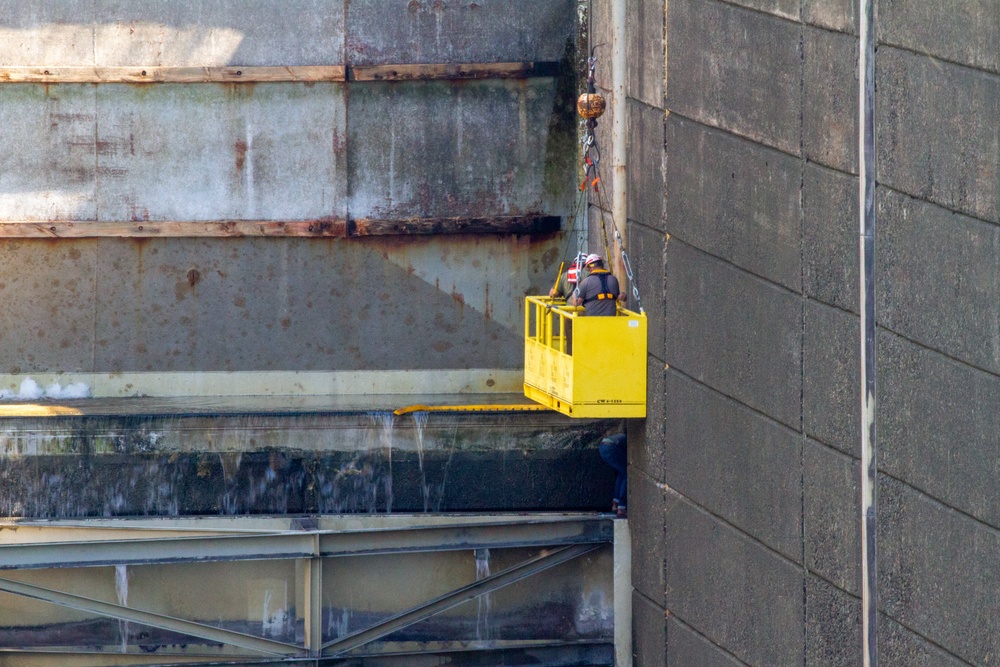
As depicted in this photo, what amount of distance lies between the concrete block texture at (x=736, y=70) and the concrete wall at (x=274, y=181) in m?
4.75

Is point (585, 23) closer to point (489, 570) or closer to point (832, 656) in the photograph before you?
point (489, 570)

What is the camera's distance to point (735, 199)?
37.3ft

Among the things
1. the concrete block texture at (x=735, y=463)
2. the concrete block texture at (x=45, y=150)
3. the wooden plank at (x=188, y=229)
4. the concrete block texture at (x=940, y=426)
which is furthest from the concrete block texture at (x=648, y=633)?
the concrete block texture at (x=45, y=150)

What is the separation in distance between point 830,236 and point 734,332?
190cm

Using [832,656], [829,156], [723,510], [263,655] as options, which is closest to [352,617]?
[263,655]

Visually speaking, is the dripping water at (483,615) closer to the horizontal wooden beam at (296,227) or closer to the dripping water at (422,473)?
the dripping water at (422,473)

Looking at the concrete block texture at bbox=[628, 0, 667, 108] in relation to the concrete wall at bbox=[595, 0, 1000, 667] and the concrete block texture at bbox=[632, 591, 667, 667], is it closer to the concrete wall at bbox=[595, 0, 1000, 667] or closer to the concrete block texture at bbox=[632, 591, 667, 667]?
the concrete wall at bbox=[595, 0, 1000, 667]

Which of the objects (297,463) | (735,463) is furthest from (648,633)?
(297,463)

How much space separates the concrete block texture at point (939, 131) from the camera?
7.86 m

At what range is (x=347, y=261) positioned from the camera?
17234mm

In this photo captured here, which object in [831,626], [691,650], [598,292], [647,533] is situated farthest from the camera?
[647,533]

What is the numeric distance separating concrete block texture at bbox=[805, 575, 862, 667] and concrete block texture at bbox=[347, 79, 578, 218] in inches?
325

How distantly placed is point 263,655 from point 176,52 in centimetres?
738

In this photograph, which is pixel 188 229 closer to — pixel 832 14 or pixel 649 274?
pixel 649 274
